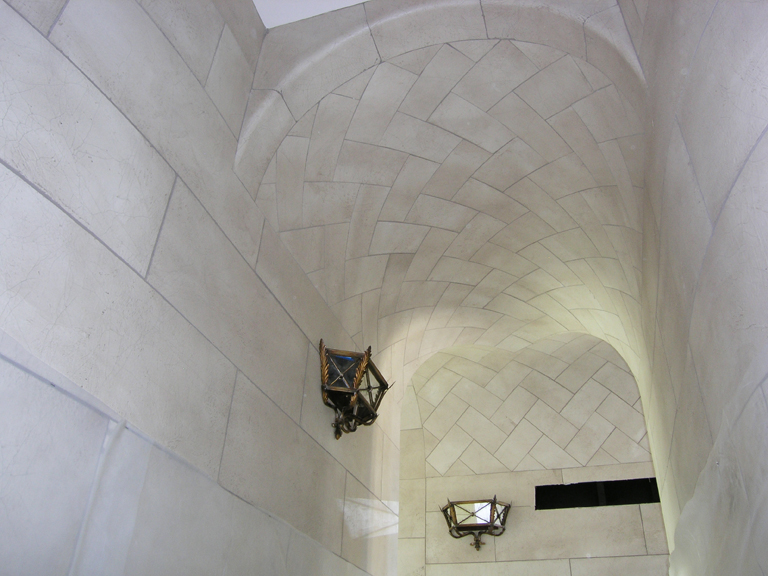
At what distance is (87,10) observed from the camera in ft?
6.59

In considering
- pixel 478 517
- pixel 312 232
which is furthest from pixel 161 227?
pixel 478 517

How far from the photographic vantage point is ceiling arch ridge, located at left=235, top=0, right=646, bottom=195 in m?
2.87

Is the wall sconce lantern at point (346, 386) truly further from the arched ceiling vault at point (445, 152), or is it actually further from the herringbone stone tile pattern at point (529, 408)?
the herringbone stone tile pattern at point (529, 408)

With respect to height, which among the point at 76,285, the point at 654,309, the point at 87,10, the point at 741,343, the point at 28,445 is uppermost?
the point at 87,10

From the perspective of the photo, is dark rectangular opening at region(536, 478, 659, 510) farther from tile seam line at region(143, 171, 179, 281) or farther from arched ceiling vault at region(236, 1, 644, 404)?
tile seam line at region(143, 171, 179, 281)

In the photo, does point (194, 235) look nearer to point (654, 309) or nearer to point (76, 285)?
point (76, 285)

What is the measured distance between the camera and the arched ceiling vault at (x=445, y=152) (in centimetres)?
297

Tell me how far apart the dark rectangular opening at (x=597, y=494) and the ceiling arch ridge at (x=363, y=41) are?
4.90 metres

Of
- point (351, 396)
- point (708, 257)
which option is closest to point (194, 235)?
point (351, 396)

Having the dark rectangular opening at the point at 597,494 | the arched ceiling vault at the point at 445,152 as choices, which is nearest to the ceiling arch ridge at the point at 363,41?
the arched ceiling vault at the point at 445,152

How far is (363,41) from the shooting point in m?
3.05

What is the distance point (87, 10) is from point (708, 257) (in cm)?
227

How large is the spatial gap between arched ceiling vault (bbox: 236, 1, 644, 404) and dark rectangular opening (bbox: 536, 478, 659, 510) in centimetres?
238

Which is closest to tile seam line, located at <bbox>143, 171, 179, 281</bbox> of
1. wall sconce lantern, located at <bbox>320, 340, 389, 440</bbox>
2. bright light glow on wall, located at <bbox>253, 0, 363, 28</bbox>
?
bright light glow on wall, located at <bbox>253, 0, 363, 28</bbox>
